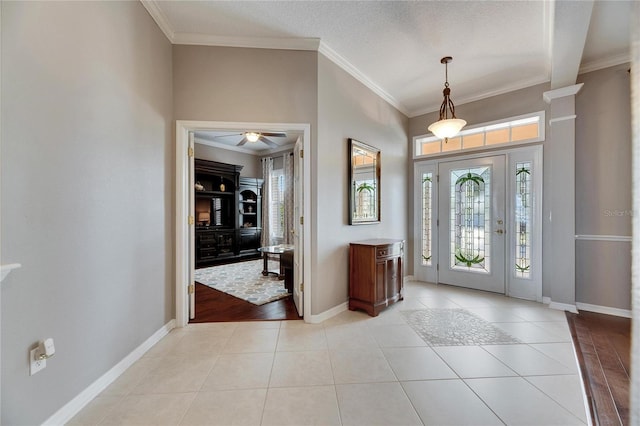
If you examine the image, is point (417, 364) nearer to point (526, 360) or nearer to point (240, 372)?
point (526, 360)

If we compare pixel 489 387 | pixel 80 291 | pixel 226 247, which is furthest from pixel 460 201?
pixel 226 247

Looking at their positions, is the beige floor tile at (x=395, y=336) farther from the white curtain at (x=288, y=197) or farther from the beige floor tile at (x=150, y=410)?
the white curtain at (x=288, y=197)

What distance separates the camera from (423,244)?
452cm

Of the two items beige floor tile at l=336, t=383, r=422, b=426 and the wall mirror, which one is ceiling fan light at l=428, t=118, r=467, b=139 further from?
beige floor tile at l=336, t=383, r=422, b=426

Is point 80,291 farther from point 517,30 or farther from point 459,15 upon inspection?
point 517,30

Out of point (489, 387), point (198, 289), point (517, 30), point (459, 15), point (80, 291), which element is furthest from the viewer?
point (198, 289)

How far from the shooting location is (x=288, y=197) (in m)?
6.41

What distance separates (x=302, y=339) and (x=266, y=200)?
4.83 meters

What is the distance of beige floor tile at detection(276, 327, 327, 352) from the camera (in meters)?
2.29

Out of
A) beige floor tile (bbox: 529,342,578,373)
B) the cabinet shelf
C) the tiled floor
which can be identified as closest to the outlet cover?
the tiled floor

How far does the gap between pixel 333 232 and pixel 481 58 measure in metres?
2.65

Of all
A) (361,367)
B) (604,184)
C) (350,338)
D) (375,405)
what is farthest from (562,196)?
(375,405)

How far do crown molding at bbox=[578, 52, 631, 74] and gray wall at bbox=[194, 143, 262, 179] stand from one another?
620cm

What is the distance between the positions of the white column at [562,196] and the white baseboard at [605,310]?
0.46ft
